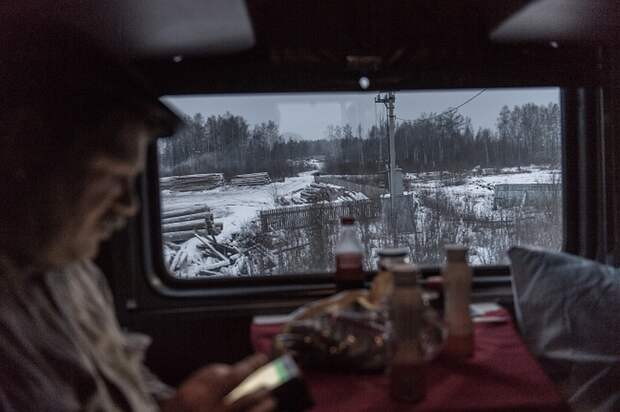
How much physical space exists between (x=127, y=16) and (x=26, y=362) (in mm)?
1041

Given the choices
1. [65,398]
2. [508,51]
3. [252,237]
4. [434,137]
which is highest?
[508,51]

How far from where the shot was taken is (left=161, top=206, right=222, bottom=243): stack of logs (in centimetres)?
180

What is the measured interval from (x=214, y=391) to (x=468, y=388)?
20.3 inches

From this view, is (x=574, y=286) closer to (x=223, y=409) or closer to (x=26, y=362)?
(x=223, y=409)

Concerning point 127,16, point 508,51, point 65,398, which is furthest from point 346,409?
point 508,51

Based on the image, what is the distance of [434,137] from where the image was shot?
1.82 m

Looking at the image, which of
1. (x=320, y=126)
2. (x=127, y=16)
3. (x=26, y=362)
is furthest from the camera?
(x=320, y=126)

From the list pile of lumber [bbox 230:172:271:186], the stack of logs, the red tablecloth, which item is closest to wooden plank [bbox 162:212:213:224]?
the stack of logs

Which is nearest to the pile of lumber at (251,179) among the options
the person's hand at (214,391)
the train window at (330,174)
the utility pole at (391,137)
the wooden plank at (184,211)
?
the train window at (330,174)

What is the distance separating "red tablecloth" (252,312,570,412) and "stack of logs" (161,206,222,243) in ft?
2.57

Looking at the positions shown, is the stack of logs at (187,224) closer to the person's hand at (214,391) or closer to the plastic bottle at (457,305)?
the person's hand at (214,391)

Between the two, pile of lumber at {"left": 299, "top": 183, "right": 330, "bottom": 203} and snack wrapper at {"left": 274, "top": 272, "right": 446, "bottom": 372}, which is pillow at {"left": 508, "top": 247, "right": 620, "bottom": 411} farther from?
pile of lumber at {"left": 299, "top": 183, "right": 330, "bottom": 203}

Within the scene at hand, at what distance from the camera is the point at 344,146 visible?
1.80 metres

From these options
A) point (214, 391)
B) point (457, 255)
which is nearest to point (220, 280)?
point (214, 391)
